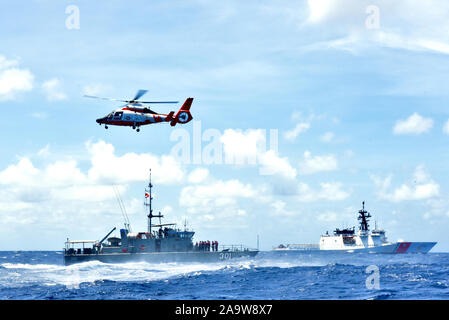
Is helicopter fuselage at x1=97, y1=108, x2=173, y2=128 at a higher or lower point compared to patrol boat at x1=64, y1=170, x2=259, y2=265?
higher

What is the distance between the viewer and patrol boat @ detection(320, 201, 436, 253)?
107938mm

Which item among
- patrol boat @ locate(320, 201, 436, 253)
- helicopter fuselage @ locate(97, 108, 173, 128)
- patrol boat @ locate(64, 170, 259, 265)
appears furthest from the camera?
patrol boat @ locate(320, 201, 436, 253)

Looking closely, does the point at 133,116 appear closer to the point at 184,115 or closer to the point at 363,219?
the point at 184,115

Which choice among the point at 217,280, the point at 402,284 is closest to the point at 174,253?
the point at 217,280

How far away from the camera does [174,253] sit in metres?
65.5

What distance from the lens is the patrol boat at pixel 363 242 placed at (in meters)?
108

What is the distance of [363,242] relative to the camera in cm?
10988

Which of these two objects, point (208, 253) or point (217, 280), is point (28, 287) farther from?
point (208, 253)

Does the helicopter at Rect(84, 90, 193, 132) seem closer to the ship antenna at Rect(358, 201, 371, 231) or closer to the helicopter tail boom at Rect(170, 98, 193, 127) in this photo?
the helicopter tail boom at Rect(170, 98, 193, 127)

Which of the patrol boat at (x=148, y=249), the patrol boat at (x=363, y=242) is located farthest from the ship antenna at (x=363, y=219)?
the patrol boat at (x=148, y=249)

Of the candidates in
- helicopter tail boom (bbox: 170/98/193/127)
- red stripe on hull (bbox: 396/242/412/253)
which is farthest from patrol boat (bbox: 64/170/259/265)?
red stripe on hull (bbox: 396/242/412/253)
